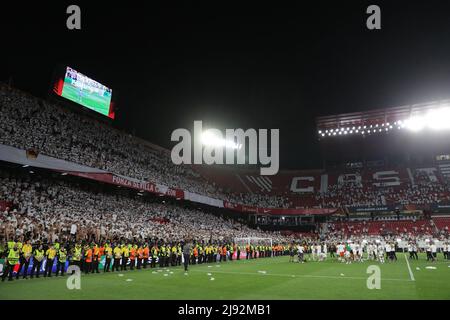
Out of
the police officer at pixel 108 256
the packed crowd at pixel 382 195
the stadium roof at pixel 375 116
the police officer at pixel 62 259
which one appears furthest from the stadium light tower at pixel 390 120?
the police officer at pixel 62 259

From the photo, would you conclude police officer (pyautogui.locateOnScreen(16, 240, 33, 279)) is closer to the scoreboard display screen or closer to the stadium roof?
the scoreboard display screen

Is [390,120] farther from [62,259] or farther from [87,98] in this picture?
[62,259]

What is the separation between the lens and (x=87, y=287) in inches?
506

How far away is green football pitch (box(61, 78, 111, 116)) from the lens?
33469 millimetres

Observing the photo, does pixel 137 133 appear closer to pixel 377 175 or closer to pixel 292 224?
pixel 292 224

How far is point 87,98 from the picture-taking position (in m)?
35.8

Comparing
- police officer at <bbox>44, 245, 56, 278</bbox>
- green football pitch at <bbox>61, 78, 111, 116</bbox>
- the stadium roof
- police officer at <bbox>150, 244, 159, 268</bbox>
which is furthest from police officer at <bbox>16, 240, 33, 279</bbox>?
the stadium roof

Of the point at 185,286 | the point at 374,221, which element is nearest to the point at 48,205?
the point at 185,286

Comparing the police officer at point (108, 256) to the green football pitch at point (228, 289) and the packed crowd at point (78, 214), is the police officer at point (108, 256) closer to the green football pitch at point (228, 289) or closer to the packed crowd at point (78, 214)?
the packed crowd at point (78, 214)

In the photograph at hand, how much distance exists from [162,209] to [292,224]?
2894 centimetres

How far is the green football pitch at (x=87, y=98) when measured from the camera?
3347 centimetres

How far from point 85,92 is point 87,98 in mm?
627

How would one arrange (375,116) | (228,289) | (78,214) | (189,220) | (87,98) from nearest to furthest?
(228,289)
(78,214)
(87,98)
(189,220)
(375,116)

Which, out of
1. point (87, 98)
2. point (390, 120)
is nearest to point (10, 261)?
point (87, 98)
